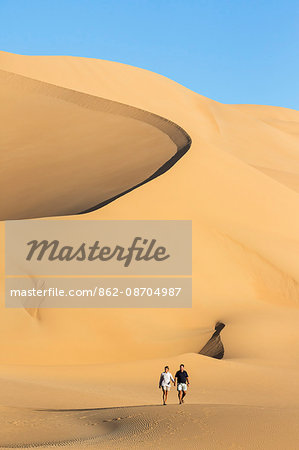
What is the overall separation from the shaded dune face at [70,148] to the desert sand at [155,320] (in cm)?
11

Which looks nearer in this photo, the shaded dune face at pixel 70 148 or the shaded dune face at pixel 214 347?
the shaded dune face at pixel 214 347

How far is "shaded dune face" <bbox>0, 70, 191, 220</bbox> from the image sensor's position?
2469 cm

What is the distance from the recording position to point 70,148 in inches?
1189

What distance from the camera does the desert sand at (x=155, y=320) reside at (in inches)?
347

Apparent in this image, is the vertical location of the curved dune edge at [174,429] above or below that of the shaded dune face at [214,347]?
below

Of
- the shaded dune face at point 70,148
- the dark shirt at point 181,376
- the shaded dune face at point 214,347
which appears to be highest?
the shaded dune face at point 70,148

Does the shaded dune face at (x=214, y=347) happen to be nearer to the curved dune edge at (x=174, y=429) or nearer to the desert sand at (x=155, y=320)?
the desert sand at (x=155, y=320)

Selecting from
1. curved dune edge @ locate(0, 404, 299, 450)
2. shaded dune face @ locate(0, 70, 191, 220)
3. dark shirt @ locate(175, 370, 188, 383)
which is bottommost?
curved dune edge @ locate(0, 404, 299, 450)

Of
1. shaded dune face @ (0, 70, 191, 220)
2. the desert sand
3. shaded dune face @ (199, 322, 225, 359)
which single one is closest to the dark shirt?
the desert sand

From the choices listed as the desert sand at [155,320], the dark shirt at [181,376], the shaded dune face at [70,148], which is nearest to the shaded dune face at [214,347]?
the desert sand at [155,320]

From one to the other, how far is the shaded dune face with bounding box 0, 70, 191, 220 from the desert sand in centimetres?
11

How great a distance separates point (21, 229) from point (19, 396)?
8.44 metres

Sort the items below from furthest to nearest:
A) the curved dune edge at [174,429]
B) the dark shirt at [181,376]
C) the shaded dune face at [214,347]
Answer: the shaded dune face at [214,347] < the dark shirt at [181,376] < the curved dune edge at [174,429]

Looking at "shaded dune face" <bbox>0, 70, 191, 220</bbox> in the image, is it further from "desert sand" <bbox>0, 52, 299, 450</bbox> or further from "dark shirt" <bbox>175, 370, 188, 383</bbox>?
"dark shirt" <bbox>175, 370, 188, 383</bbox>
